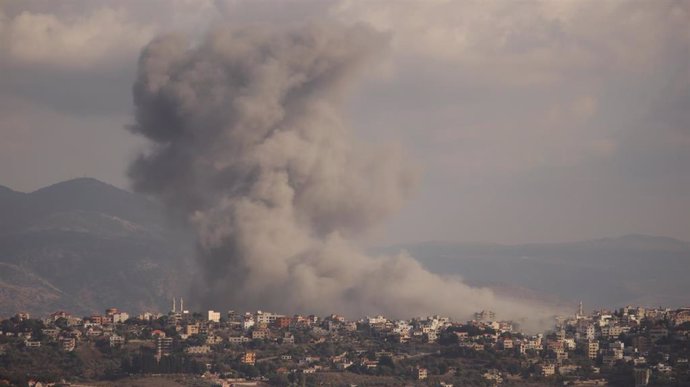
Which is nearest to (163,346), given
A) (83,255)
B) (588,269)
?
(83,255)

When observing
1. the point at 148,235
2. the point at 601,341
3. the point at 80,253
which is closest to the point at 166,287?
the point at 80,253

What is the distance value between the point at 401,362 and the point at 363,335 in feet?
28.1

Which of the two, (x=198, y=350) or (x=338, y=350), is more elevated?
(x=338, y=350)

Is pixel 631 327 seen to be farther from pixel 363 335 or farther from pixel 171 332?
pixel 171 332

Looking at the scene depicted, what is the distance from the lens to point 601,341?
74438mm

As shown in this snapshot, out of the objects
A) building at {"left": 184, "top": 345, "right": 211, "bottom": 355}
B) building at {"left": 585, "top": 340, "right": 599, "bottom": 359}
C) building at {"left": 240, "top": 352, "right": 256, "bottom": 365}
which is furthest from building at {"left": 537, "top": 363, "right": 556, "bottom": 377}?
building at {"left": 184, "top": 345, "right": 211, "bottom": 355}

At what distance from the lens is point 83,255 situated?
153 m

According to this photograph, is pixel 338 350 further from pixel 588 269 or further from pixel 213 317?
pixel 588 269

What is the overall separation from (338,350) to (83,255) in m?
85.9

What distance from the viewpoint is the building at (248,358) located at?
219 ft

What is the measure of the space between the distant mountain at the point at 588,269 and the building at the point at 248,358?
64.6 meters

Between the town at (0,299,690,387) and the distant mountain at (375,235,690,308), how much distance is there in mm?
54546

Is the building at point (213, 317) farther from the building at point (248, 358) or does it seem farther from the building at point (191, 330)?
the building at point (248, 358)

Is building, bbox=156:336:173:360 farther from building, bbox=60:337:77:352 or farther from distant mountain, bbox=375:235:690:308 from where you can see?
distant mountain, bbox=375:235:690:308
